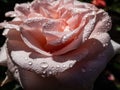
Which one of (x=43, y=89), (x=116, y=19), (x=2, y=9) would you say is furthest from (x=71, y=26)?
(x=116, y=19)

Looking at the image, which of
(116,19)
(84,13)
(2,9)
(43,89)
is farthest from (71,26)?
(116,19)

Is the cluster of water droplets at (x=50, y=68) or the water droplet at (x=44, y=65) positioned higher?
the water droplet at (x=44, y=65)

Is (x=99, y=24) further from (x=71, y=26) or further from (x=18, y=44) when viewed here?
(x=18, y=44)

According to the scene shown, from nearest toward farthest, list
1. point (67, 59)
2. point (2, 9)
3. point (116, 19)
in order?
1. point (67, 59)
2. point (2, 9)
3. point (116, 19)

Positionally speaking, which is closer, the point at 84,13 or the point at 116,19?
the point at 84,13

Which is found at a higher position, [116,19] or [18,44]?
[18,44]

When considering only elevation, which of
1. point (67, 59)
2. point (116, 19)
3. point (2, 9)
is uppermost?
point (67, 59)

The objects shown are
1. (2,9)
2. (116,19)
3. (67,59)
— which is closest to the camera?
(67,59)

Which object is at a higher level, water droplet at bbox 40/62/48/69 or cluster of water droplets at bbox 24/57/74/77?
water droplet at bbox 40/62/48/69
